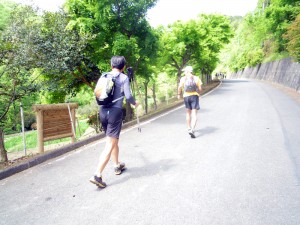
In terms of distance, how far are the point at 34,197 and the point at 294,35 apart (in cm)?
1744

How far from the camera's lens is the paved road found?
3031 millimetres

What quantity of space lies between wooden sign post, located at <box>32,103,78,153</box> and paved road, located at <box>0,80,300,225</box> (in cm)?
121

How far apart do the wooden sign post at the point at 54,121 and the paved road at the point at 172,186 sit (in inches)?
47.5

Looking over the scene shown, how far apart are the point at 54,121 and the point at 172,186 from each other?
451 centimetres

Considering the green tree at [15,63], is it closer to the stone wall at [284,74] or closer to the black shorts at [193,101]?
the black shorts at [193,101]

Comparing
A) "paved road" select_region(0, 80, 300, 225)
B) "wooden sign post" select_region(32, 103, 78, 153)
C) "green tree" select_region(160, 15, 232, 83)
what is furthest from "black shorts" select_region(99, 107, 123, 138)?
"green tree" select_region(160, 15, 232, 83)

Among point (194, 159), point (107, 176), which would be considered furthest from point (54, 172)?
point (194, 159)

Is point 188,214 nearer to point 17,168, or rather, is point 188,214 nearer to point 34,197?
point 34,197

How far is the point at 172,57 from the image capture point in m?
23.4

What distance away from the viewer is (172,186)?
3.79m

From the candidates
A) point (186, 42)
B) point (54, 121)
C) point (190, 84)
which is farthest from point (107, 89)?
point (186, 42)

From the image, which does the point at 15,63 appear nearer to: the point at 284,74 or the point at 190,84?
the point at 190,84

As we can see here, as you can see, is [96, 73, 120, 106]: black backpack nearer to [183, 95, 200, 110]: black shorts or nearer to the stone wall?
[183, 95, 200, 110]: black shorts

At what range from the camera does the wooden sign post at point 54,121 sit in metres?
6.51
